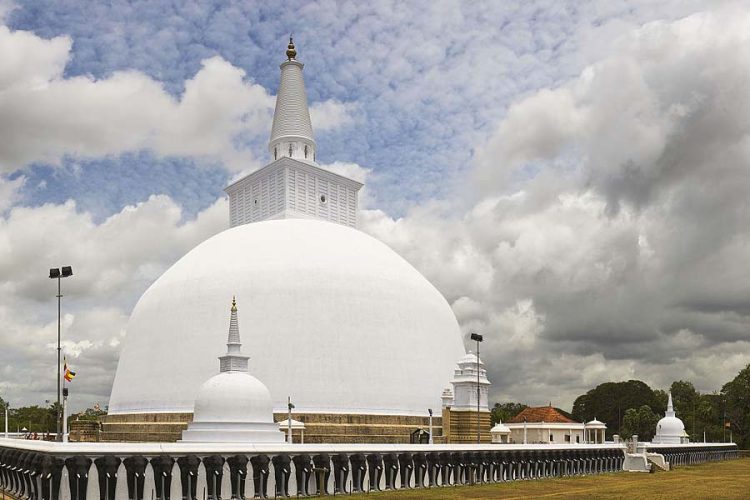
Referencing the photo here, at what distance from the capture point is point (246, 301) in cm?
4556

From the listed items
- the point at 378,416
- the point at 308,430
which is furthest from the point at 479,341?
the point at 308,430

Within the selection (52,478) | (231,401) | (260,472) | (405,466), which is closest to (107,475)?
(52,478)

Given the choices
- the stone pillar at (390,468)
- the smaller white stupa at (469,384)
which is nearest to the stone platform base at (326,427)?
the smaller white stupa at (469,384)

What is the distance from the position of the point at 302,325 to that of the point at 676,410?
257ft

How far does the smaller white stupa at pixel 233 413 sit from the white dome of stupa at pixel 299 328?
7350 mm

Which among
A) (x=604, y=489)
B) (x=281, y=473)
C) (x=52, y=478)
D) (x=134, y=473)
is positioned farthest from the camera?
(x=604, y=489)

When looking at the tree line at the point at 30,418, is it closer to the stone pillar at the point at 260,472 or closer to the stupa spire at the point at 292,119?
the stupa spire at the point at 292,119

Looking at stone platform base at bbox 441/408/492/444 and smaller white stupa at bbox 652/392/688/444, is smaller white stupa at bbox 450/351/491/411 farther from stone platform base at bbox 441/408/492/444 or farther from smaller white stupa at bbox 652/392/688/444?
smaller white stupa at bbox 652/392/688/444

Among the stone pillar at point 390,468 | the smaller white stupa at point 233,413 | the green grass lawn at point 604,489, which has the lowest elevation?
the green grass lawn at point 604,489

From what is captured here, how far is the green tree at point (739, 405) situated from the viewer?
8669cm

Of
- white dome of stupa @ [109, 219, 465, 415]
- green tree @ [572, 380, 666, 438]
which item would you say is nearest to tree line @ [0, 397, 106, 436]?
white dome of stupa @ [109, 219, 465, 415]

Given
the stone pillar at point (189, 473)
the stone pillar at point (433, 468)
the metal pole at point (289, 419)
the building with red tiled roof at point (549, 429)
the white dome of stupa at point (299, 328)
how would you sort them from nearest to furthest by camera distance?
the stone pillar at point (189, 473), the stone pillar at point (433, 468), the metal pole at point (289, 419), the white dome of stupa at point (299, 328), the building with red tiled roof at point (549, 429)

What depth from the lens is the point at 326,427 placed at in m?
42.9

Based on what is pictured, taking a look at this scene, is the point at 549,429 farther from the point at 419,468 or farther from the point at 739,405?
the point at 419,468
